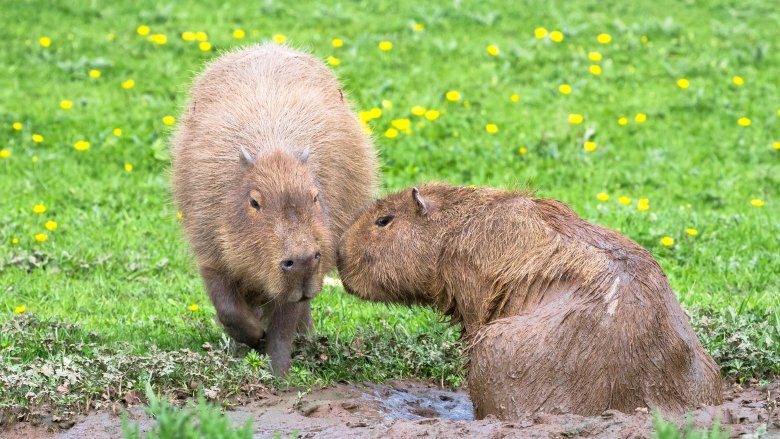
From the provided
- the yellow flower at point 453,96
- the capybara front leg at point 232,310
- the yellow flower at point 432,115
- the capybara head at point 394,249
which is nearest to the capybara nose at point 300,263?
the capybara head at point 394,249

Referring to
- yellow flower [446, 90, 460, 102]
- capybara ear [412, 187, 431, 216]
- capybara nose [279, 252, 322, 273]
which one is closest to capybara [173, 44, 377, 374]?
capybara nose [279, 252, 322, 273]

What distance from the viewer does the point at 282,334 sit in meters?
6.18

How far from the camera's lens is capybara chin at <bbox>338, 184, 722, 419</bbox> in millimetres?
4984

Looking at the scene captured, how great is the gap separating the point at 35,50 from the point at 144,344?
631cm

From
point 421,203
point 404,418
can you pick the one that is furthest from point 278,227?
point 404,418

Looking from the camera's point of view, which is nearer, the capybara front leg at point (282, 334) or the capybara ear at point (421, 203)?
the capybara ear at point (421, 203)

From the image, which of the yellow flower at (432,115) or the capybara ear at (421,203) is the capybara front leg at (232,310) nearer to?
the capybara ear at (421,203)

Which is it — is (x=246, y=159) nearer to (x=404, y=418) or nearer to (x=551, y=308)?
(x=404, y=418)

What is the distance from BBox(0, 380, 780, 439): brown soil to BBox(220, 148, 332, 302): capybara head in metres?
0.56

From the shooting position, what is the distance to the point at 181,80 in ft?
36.6

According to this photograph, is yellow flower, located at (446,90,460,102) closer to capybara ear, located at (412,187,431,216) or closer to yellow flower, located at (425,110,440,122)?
yellow flower, located at (425,110,440,122)

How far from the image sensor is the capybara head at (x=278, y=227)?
5.52 meters

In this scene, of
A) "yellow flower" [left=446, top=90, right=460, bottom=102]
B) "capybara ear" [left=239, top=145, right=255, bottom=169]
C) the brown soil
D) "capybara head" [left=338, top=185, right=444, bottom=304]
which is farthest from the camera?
"yellow flower" [left=446, top=90, right=460, bottom=102]

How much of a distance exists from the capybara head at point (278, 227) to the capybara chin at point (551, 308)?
1.58ft
